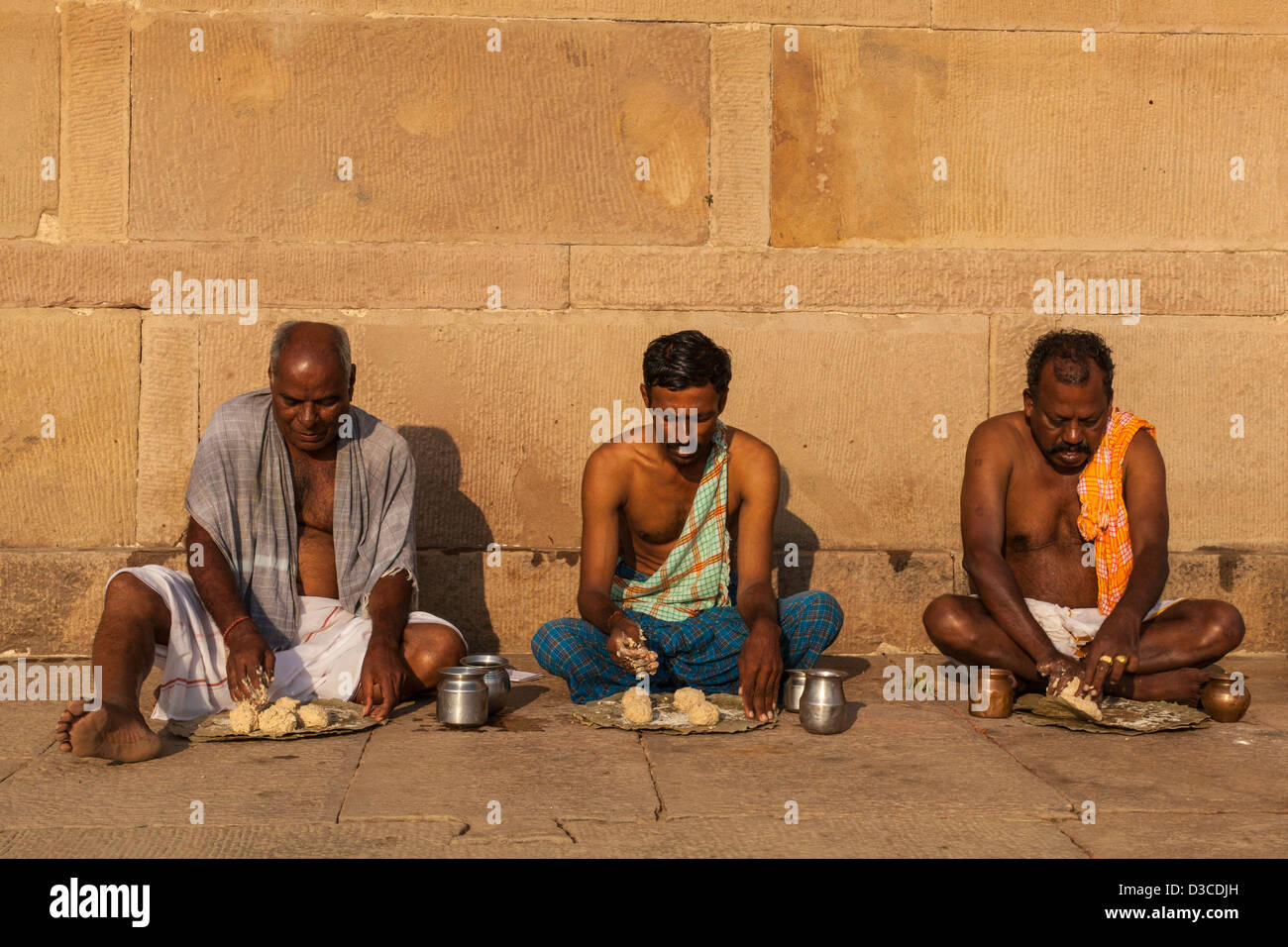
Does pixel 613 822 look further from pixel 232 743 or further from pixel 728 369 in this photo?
pixel 728 369

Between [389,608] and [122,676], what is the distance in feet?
3.37

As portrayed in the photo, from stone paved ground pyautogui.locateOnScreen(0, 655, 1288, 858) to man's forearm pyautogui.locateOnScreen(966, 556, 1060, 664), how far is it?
30cm

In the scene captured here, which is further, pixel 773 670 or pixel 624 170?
pixel 624 170

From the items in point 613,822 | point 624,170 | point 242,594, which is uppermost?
point 624,170

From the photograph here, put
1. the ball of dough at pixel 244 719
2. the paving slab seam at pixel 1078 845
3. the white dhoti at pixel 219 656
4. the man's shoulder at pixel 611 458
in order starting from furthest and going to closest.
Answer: the man's shoulder at pixel 611 458
the white dhoti at pixel 219 656
the ball of dough at pixel 244 719
the paving slab seam at pixel 1078 845

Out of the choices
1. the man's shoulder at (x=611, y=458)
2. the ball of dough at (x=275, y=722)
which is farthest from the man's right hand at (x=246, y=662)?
the man's shoulder at (x=611, y=458)

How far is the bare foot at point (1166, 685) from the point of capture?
5070 mm

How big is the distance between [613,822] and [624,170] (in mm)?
3655

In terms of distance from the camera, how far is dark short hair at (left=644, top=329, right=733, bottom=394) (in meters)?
4.90

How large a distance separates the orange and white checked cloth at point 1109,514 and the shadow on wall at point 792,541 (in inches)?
53.1

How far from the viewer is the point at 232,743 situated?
4.47 metres

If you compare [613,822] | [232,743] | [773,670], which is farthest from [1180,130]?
[232,743]

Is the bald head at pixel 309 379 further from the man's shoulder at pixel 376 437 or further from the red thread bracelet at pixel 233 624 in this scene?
the red thread bracelet at pixel 233 624

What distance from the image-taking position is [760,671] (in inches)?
185
